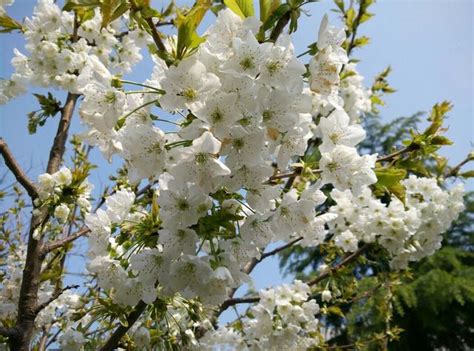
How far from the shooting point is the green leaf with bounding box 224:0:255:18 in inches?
46.3

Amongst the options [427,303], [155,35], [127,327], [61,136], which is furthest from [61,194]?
[427,303]

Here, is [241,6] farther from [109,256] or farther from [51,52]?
[51,52]

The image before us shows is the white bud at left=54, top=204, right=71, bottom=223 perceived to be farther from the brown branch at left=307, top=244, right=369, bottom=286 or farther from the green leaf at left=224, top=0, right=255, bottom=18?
the brown branch at left=307, top=244, right=369, bottom=286

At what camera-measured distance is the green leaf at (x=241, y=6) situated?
3.86ft

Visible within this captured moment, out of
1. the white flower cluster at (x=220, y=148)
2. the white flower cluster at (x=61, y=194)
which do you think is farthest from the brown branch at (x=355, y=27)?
the white flower cluster at (x=61, y=194)

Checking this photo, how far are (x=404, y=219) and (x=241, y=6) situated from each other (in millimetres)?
2227

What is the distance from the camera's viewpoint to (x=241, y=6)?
1181 millimetres

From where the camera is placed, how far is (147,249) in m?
1.25

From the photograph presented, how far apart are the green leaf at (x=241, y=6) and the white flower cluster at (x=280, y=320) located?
1.85 metres

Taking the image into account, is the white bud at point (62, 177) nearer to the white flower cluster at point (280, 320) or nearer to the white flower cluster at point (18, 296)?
the white flower cluster at point (18, 296)

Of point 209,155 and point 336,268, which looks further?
point 336,268

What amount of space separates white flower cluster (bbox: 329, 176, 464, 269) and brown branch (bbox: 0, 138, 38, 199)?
1.96 meters

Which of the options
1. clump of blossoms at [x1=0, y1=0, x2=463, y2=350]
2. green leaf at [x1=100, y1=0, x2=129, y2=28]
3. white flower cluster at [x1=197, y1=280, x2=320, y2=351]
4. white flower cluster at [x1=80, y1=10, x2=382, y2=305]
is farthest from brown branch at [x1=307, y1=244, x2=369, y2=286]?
green leaf at [x1=100, y1=0, x2=129, y2=28]

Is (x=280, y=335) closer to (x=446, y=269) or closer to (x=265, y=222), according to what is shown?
(x=265, y=222)
